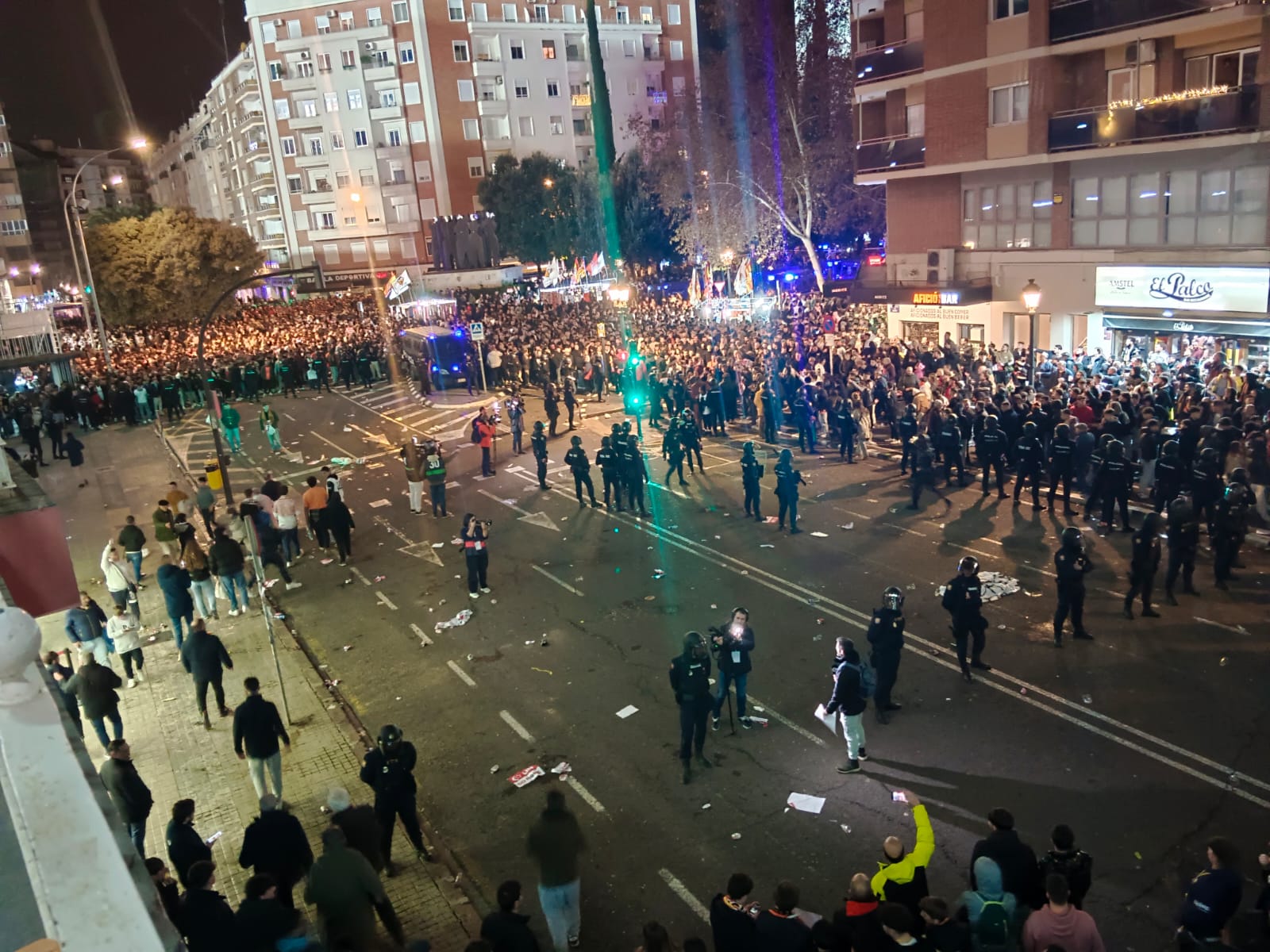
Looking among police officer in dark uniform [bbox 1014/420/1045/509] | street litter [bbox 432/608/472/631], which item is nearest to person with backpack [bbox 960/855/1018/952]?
street litter [bbox 432/608/472/631]

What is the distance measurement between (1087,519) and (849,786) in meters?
9.16

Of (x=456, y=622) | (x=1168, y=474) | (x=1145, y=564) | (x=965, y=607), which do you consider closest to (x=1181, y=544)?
(x=1145, y=564)

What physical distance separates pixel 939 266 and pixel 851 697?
943 inches

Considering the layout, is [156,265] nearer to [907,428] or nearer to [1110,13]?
[907,428]

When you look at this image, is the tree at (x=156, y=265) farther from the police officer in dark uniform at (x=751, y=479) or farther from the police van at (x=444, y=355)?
the police officer in dark uniform at (x=751, y=479)

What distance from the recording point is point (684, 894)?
734cm

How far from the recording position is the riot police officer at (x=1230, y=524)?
1181 cm

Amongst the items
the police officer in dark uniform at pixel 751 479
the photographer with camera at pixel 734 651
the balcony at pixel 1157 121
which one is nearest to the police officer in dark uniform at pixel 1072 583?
the photographer with camera at pixel 734 651

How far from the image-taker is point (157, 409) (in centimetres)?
3303

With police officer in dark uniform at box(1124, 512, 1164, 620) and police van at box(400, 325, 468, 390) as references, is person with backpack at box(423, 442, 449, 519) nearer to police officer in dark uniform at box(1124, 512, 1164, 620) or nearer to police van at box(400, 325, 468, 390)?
police officer in dark uniform at box(1124, 512, 1164, 620)

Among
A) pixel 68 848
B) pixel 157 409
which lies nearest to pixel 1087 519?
pixel 68 848

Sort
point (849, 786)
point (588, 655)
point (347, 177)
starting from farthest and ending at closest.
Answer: point (347, 177) < point (588, 655) < point (849, 786)

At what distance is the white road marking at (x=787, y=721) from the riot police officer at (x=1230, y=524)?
667 centimetres

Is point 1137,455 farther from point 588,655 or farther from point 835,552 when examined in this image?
point 588,655
